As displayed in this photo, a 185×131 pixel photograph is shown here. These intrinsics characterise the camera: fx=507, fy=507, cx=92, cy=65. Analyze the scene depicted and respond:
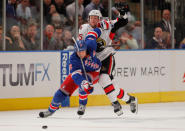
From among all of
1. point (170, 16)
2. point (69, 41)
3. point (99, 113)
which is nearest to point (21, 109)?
point (99, 113)

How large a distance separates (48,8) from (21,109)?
2050 millimetres

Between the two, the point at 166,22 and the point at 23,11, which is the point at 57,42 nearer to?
the point at 23,11

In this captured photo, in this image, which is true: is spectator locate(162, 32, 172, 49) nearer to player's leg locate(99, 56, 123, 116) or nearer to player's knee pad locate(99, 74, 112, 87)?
player's leg locate(99, 56, 123, 116)

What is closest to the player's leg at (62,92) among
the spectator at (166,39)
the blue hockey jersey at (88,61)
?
the blue hockey jersey at (88,61)

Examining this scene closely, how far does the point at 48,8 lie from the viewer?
8578 millimetres

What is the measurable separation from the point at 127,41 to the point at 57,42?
1388mm

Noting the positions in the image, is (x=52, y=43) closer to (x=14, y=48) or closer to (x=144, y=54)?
(x=14, y=48)

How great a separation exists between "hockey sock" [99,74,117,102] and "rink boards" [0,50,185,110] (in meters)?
1.21

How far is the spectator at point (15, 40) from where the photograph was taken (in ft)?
26.1

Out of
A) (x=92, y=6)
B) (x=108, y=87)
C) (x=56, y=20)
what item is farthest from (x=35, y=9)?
(x=108, y=87)

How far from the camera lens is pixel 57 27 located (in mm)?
8648

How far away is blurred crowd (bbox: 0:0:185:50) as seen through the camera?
815cm

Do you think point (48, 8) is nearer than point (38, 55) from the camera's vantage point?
No

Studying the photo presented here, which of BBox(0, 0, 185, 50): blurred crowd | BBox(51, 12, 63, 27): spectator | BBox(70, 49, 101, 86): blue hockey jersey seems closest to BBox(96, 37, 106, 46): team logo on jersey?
BBox(70, 49, 101, 86): blue hockey jersey
